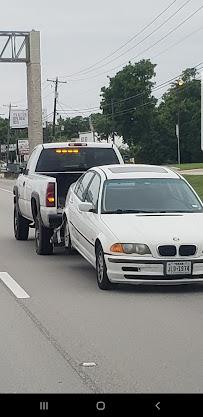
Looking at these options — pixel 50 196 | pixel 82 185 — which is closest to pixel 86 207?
pixel 82 185

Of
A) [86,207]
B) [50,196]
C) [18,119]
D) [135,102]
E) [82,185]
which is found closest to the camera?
[86,207]

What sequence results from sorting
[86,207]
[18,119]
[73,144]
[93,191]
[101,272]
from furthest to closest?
[18,119] < [73,144] < [93,191] < [86,207] < [101,272]

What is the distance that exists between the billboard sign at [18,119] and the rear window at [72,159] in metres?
108

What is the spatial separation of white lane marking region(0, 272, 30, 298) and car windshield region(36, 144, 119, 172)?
3685 mm

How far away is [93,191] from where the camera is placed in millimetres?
11336

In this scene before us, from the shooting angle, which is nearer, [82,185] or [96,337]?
[96,337]

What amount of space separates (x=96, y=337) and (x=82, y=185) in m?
5.14

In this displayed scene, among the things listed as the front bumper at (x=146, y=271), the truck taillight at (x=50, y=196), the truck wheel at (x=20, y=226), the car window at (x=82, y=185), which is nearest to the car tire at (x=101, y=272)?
the front bumper at (x=146, y=271)

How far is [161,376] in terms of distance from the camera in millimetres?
6004

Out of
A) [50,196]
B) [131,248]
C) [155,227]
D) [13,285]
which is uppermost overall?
[50,196]

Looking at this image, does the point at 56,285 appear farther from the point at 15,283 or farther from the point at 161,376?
the point at 161,376

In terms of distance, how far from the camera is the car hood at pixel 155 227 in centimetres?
948

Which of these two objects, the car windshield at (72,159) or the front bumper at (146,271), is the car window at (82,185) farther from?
the front bumper at (146,271)

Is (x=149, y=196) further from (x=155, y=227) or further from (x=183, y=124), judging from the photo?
(x=183, y=124)
